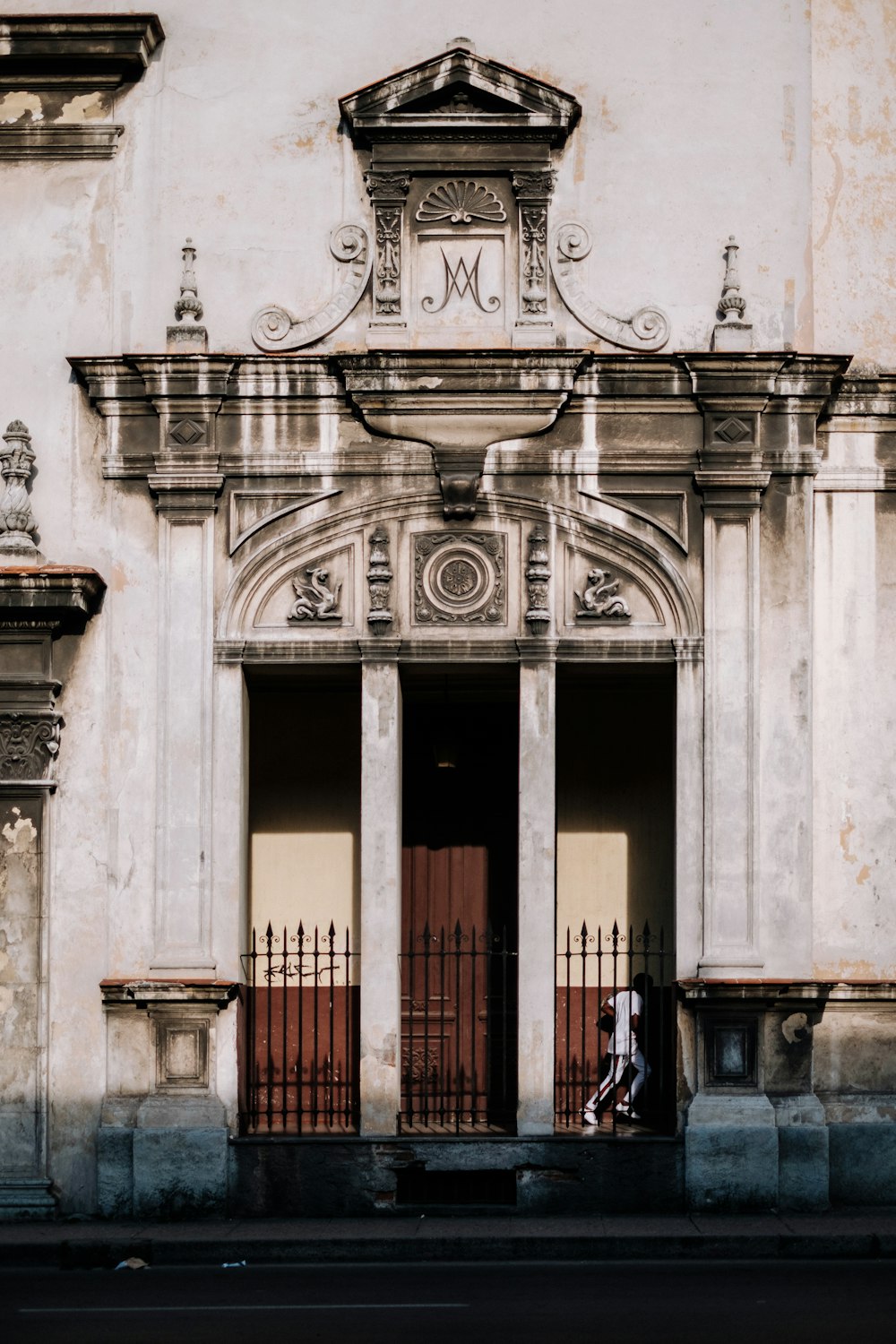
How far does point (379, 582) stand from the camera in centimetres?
1681

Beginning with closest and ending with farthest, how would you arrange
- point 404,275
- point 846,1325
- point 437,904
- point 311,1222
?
1. point 846,1325
2. point 311,1222
3. point 404,275
4. point 437,904

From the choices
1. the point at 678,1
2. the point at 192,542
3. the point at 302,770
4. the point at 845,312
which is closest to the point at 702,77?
the point at 678,1

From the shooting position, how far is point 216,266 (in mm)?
17156

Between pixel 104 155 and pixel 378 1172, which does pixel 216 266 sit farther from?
pixel 378 1172

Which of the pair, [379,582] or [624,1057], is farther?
[624,1057]

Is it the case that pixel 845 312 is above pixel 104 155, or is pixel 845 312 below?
below

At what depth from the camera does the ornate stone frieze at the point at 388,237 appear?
17031mm

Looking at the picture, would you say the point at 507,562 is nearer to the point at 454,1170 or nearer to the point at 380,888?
the point at 380,888

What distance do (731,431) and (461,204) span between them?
2743 millimetres

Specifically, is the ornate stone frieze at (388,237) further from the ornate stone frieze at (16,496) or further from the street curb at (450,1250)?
the street curb at (450,1250)

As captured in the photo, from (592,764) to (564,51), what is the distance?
6225mm

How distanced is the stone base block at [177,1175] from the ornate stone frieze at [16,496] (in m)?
4.53

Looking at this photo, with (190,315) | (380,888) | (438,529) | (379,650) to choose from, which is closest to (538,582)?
(438,529)

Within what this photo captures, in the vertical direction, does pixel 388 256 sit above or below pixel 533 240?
below
